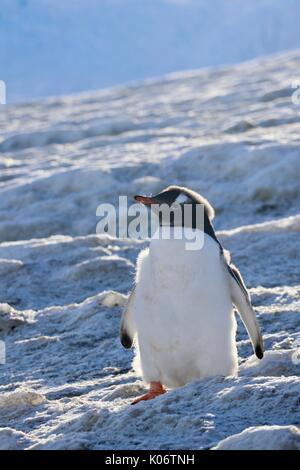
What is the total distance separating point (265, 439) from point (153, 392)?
1.40 meters

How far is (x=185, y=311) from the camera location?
4.82 meters

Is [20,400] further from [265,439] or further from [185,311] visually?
[265,439]

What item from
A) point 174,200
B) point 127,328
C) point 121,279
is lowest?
point 127,328

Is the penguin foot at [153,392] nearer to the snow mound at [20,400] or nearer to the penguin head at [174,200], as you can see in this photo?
the snow mound at [20,400]

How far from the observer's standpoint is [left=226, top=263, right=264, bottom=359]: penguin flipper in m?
5.00

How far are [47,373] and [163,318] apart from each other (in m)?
1.52

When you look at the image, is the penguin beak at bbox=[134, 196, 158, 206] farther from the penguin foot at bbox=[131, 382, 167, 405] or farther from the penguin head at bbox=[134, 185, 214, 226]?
the penguin foot at bbox=[131, 382, 167, 405]

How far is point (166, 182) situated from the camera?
13.4 m

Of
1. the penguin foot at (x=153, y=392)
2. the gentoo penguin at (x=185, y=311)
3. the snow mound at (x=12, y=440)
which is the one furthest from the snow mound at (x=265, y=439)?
the gentoo penguin at (x=185, y=311)

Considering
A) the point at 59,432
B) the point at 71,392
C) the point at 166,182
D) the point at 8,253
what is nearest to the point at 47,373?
the point at 71,392

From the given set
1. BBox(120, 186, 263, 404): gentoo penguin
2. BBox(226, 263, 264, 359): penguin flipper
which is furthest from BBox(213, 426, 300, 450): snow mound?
BBox(226, 263, 264, 359): penguin flipper

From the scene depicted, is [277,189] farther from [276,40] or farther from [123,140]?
[276,40]

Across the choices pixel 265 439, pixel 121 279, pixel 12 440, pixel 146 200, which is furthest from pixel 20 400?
pixel 121 279

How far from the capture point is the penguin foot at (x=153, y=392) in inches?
181
